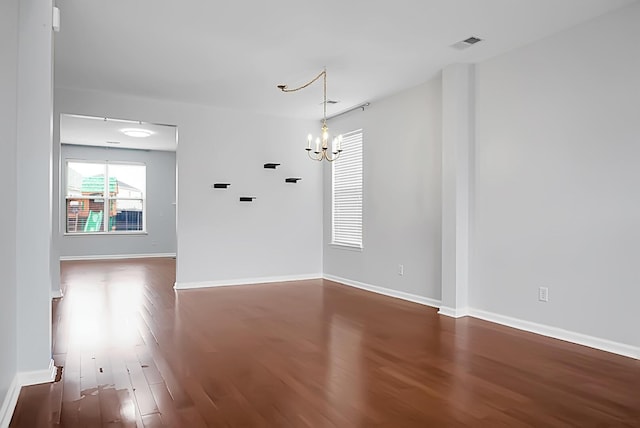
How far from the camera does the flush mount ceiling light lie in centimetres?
873

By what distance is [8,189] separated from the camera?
8.31 feet

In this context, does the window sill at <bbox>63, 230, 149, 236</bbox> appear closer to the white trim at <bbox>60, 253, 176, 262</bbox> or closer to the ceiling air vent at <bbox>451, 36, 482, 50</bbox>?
the white trim at <bbox>60, 253, 176, 262</bbox>

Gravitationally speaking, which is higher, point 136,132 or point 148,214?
point 136,132

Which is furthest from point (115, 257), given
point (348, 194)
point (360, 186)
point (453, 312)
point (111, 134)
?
point (453, 312)

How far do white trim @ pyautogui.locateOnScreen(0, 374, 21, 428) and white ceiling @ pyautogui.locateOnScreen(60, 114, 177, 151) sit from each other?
17.2 feet

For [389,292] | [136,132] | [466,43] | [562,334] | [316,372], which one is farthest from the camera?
[136,132]

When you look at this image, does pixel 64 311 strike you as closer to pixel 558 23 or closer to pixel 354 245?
pixel 354 245

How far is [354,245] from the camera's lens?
7.02 m

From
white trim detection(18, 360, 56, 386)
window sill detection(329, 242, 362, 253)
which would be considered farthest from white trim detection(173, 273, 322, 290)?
white trim detection(18, 360, 56, 386)

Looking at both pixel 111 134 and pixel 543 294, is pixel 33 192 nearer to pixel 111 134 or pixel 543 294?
pixel 543 294

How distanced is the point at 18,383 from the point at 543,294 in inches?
167

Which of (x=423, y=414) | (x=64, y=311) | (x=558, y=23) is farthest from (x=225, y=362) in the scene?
(x=558, y=23)

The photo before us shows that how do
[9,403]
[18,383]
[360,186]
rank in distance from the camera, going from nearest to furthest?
[9,403], [18,383], [360,186]

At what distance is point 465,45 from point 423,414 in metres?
3.44
